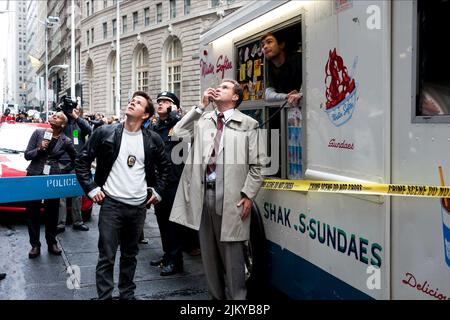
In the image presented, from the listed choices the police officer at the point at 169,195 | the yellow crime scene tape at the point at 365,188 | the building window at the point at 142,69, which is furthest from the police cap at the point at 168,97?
the building window at the point at 142,69

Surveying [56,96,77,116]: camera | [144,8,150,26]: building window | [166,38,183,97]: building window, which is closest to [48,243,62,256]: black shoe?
[56,96,77,116]: camera

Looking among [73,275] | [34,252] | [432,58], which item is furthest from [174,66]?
[432,58]

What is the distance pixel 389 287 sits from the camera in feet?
10.0

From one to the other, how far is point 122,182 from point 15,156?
624 cm

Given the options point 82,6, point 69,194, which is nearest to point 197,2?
point 82,6

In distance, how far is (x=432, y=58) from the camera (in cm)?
286

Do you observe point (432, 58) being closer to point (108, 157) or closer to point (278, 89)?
point (278, 89)

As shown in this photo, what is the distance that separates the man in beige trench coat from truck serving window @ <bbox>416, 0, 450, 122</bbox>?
5.52 feet

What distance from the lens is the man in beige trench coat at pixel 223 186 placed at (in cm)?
427

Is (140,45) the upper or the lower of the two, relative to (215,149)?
upper

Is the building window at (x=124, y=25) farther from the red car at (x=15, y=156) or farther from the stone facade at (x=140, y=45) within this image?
the red car at (x=15, y=156)

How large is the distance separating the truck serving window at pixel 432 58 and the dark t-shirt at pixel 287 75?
1771 millimetres

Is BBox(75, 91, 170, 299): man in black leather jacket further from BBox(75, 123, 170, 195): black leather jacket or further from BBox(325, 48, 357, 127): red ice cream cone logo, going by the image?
BBox(325, 48, 357, 127): red ice cream cone logo

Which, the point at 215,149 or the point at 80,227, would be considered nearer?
the point at 215,149
